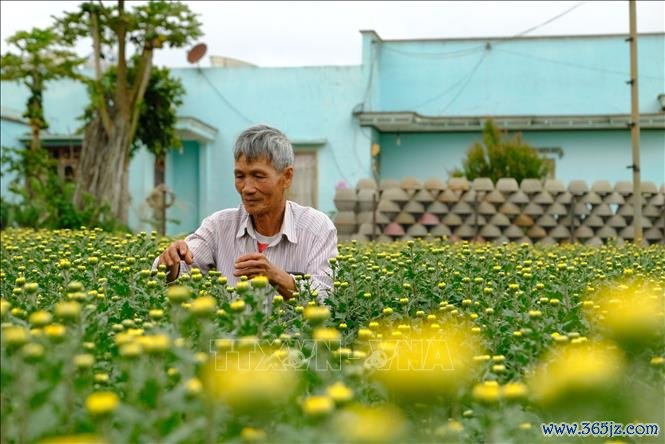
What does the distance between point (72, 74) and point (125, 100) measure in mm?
2147

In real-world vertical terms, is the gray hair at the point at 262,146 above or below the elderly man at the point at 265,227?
above

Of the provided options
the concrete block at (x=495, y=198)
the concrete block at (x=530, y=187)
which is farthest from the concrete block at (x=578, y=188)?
the concrete block at (x=495, y=198)

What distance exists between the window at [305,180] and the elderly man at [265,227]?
16127 millimetres

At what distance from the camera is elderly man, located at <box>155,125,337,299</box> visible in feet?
14.2

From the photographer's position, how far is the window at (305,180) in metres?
20.9

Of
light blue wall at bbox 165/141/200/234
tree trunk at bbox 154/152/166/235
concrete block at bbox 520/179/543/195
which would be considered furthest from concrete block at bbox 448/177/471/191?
light blue wall at bbox 165/141/200/234

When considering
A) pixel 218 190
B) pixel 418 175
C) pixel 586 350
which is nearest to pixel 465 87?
pixel 418 175

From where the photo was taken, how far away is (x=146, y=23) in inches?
661

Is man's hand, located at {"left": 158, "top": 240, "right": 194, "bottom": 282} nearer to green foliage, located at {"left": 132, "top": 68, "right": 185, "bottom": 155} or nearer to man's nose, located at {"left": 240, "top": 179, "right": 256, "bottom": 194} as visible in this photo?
man's nose, located at {"left": 240, "top": 179, "right": 256, "bottom": 194}

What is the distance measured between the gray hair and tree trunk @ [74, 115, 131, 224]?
1247 cm

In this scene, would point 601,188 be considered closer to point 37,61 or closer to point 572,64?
point 572,64

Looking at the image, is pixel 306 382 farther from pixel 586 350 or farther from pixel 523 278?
pixel 523 278

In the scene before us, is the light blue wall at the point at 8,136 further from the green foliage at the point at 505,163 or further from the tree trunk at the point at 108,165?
the green foliage at the point at 505,163

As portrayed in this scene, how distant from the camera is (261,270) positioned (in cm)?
362
